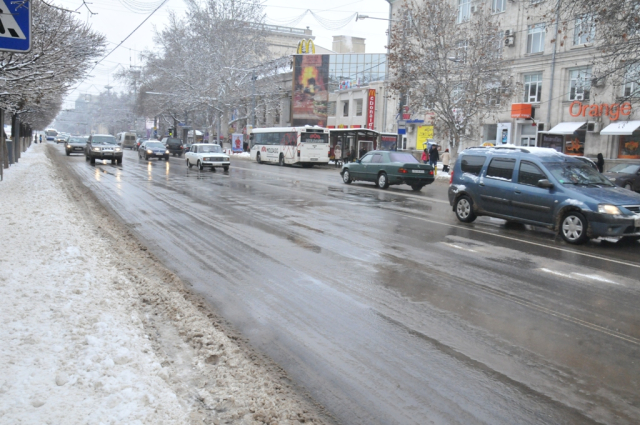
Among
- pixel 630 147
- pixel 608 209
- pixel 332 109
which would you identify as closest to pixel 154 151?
pixel 332 109

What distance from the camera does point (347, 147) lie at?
4103 cm

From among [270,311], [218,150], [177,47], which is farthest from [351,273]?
[177,47]

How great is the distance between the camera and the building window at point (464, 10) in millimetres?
41906

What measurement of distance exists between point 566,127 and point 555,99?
248cm

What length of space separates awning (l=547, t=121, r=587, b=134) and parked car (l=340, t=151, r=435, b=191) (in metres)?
16.6

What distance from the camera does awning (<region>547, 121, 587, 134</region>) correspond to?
33938 millimetres

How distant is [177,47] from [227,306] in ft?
198

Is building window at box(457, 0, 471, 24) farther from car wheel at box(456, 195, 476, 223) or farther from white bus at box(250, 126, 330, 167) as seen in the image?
car wheel at box(456, 195, 476, 223)

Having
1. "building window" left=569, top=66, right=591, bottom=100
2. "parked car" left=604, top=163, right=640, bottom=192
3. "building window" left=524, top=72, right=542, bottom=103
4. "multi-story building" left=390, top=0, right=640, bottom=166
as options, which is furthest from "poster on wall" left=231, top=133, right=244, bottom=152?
"parked car" left=604, top=163, right=640, bottom=192

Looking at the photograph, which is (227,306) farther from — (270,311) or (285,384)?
(285,384)

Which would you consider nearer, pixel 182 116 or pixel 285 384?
pixel 285 384

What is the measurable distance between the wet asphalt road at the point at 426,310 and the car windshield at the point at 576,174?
3.98ft

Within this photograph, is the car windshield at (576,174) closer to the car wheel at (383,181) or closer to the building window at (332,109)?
the car wheel at (383,181)

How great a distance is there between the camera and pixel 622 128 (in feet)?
102
